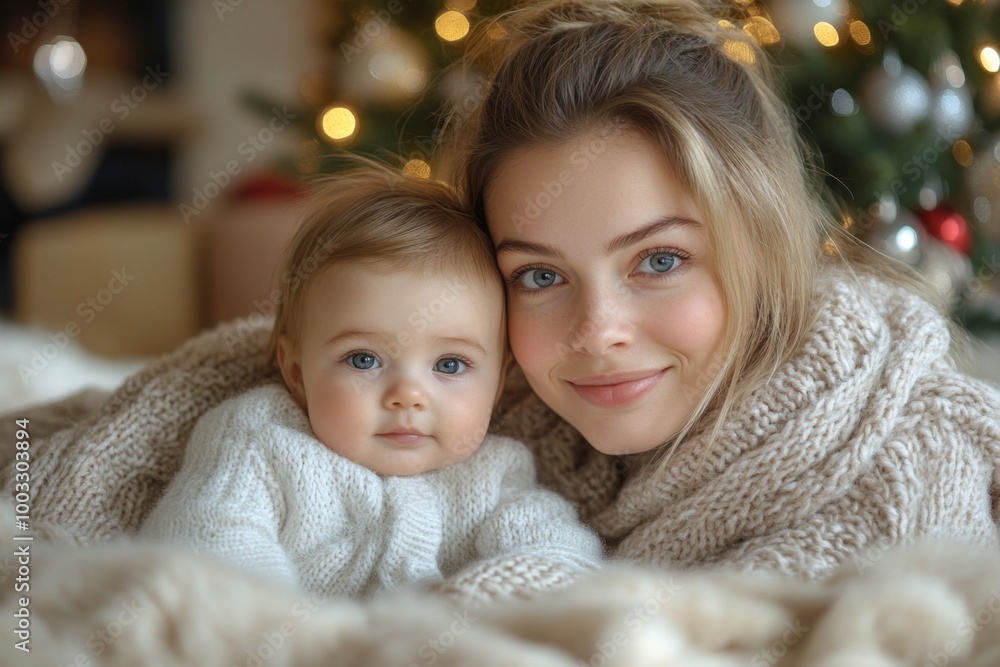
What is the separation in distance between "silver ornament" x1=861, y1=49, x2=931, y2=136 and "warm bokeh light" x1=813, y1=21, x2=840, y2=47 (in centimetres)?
11

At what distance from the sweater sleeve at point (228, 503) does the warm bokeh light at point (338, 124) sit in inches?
45.4

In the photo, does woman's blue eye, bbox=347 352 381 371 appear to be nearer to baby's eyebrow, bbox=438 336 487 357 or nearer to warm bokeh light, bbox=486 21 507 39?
baby's eyebrow, bbox=438 336 487 357

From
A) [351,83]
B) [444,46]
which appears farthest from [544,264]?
[351,83]

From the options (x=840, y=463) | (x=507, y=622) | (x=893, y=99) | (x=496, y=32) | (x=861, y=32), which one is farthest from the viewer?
(x=861, y=32)

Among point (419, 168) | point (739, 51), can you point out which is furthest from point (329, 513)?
point (419, 168)

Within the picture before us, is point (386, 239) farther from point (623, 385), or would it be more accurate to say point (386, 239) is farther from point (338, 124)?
point (338, 124)

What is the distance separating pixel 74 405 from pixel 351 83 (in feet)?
3.85

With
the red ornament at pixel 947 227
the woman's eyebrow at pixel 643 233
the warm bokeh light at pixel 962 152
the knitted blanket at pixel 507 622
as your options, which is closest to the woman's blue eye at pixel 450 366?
the woman's eyebrow at pixel 643 233

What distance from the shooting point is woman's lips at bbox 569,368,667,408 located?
3.26ft

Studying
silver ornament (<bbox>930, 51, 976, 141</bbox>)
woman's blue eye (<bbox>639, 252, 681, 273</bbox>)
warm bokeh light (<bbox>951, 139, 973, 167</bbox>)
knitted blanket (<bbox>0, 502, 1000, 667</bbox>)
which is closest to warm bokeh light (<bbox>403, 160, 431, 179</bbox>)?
woman's blue eye (<bbox>639, 252, 681, 273</bbox>)

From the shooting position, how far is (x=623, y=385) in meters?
1.00

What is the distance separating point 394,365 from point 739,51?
62 centimetres

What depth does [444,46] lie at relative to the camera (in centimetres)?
201

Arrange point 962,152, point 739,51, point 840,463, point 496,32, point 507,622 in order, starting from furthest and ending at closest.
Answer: point 962,152 → point 496,32 → point 739,51 → point 840,463 → point 507,622
